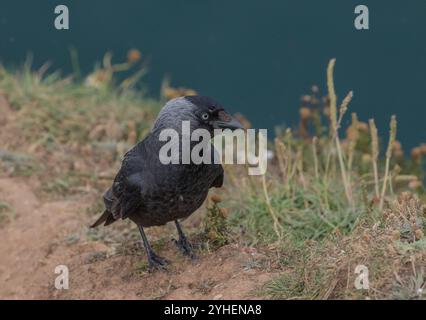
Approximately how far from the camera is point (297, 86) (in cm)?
796

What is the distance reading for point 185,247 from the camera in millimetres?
5195

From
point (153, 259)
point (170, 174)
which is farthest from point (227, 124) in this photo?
point (153, 259)

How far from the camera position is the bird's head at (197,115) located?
186 inches

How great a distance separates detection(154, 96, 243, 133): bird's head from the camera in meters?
4.73

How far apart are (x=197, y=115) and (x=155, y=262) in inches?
40.3

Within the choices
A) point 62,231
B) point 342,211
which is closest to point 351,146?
point 342,211

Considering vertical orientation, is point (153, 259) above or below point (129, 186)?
below

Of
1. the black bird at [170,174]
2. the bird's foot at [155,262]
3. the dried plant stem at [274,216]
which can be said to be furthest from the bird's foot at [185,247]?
the dried plant stem at [274,216]

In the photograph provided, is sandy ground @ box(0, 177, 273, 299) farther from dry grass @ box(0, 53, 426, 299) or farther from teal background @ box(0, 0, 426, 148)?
teal background @ box(0, 0, 426, 148)

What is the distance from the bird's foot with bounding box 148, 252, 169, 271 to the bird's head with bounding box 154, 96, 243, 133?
34.6 inches

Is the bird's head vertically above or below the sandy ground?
above

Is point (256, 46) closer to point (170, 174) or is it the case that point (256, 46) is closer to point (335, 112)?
point (335, 112)

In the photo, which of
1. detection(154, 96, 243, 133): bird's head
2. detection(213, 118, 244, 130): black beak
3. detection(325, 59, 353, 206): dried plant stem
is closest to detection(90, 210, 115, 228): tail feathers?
detection(154, 96, 243, 133): bird's head

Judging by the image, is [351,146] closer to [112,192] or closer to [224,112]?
[224,112]
